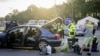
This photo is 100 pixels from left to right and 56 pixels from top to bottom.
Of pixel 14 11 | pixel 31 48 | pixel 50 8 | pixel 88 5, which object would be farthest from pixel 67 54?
pixel 14 11

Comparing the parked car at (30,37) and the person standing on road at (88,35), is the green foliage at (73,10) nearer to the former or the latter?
the parked car at (30,37)

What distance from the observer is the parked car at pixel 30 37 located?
17.4 meters

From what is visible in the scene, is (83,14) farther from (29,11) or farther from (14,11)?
(14,11)

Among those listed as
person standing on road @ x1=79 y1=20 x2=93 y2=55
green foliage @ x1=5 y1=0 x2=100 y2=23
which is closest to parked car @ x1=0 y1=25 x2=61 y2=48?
person standing on road @ x1=79 y1=20 x2=93 y2=55

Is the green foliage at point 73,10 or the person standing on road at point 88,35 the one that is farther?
the green foliage at point 73,10

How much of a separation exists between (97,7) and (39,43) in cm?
7311

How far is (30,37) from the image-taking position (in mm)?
17609

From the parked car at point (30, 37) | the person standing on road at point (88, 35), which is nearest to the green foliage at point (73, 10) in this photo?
the parked car at point (30, 37)

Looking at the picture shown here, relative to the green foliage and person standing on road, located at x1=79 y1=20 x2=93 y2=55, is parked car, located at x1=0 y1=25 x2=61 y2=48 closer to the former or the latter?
person standing on road, located at x1=79 y1=20 x2=93 y2=55

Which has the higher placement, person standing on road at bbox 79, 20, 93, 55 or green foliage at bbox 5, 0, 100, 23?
green foliage at bbox 5, 0, 100, 23

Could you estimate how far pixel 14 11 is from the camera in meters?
130

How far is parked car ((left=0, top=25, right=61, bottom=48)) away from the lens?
17.4m

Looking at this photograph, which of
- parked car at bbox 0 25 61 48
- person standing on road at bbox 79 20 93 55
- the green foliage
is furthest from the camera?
the green foliage

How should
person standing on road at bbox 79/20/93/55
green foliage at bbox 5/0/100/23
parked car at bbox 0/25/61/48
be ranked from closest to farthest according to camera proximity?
person standing on road at bbox 79/20/93/55, parked car at bbox 0/25/61/48, green foliage at bbox 5/0/100/23
